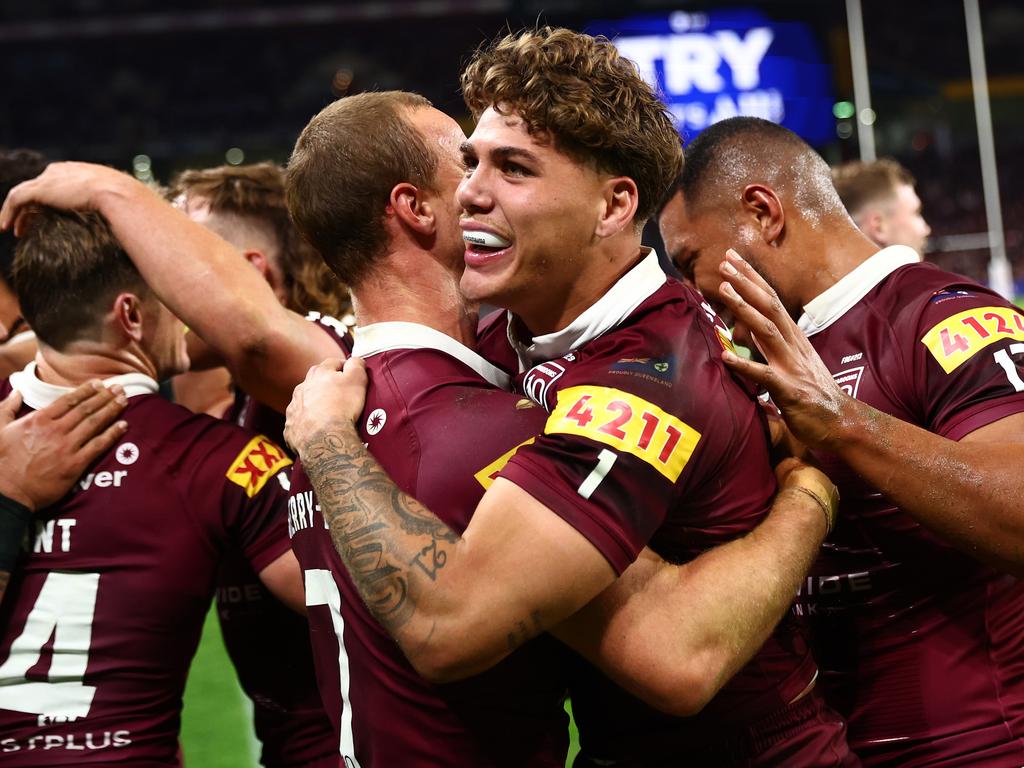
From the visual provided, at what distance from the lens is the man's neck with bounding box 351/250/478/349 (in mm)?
2244

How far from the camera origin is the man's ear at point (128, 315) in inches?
111

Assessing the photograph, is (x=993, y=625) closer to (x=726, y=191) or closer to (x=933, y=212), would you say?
(x=726, y=191)

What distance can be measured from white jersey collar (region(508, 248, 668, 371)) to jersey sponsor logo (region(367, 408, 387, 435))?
342 mm

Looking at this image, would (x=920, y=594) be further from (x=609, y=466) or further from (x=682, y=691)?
(x=609, y=466)

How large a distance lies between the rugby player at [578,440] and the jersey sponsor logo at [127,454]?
27.9 inches

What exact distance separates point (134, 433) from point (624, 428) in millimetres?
1388

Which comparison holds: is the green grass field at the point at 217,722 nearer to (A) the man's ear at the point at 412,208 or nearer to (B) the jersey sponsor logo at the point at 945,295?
(B) the jersey sponsor logo at the point at 945,295

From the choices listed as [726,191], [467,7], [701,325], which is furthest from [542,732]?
[467,7]

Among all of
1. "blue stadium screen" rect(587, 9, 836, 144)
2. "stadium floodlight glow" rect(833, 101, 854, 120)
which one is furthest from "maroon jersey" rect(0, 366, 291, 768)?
"stadium floodlight glow" rect(833, 101, 854, 120)

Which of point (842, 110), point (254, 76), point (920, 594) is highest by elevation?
point (254, 76)

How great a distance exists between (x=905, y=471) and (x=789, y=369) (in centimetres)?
31

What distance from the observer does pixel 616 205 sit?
2176 millimetres

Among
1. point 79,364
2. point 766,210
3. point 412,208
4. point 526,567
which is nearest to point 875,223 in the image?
point 766,210

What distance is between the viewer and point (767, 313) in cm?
224
